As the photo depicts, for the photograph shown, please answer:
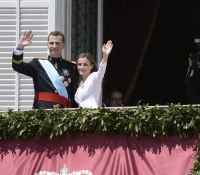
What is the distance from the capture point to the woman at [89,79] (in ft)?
33.8

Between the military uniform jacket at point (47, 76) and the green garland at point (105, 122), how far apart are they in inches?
18.9

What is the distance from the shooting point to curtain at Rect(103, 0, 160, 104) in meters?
13.5

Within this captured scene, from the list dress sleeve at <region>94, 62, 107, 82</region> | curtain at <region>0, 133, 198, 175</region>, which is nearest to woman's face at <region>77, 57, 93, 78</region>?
dress sleeve at <region>94, 62, 107, 82</region>

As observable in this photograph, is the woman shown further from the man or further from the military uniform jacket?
the man

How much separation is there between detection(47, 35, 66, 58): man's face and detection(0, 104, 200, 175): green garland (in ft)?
2.61

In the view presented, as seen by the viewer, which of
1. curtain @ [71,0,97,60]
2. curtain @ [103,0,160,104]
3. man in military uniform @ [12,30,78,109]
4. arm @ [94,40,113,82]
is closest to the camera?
arm @ [94,40,113,82]

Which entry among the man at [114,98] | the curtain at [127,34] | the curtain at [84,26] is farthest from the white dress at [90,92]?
the curtain at [127,34]

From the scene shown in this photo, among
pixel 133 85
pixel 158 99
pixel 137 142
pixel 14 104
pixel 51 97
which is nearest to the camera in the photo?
pixel 137 142

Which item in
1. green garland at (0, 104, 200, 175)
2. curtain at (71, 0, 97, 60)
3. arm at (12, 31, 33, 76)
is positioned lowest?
green garland at (0, 104, 200, 175)

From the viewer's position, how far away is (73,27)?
12141 mm

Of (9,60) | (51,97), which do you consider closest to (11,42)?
(9,60)

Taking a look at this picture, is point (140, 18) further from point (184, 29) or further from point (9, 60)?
point (9, 60)

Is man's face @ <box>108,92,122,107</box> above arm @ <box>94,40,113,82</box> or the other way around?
the other way around

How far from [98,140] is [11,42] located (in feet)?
6.69
